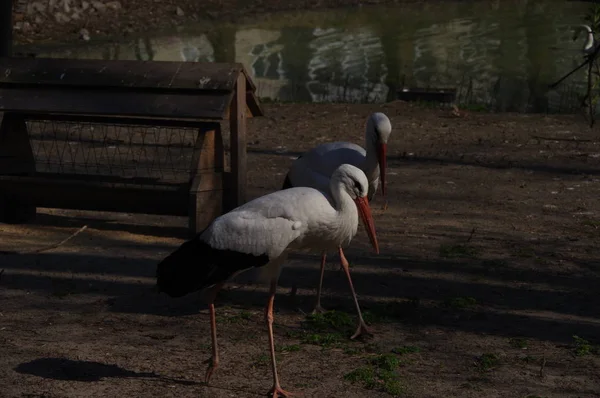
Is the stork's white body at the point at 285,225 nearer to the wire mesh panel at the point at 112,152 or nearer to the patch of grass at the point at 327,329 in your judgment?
the patch of grass at the point at 327,329

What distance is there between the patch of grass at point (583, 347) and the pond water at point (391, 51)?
355 inches

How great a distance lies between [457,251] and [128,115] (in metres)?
2.87

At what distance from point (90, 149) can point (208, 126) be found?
11.1ft

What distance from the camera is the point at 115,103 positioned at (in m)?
8.51

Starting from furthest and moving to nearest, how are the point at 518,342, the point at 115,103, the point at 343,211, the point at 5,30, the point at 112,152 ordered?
the point at 5,30 < the point at 112,152 < the point at 115,103 < the point at 518,342 < the point at 343,211

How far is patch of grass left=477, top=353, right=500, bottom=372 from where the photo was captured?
604 centimetres

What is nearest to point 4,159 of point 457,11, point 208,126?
point 208,126

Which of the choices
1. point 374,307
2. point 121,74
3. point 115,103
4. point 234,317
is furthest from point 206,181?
point 374,307

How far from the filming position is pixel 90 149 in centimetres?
1172

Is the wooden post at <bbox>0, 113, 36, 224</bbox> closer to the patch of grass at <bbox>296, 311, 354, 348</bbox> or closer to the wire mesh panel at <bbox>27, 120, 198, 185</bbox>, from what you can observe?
the wire mesh panel at <bbox>27, 120, 198, 185</bbox>

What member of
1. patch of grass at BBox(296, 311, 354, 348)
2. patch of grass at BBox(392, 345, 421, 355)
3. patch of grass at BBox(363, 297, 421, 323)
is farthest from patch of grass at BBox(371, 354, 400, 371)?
patch of grass at BBox(363, 297, 421, 323)

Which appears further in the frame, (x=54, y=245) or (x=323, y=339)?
(x=54, y=245)

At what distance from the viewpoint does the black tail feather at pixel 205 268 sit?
583 cm

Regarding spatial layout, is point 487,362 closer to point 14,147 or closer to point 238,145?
point 238,145
